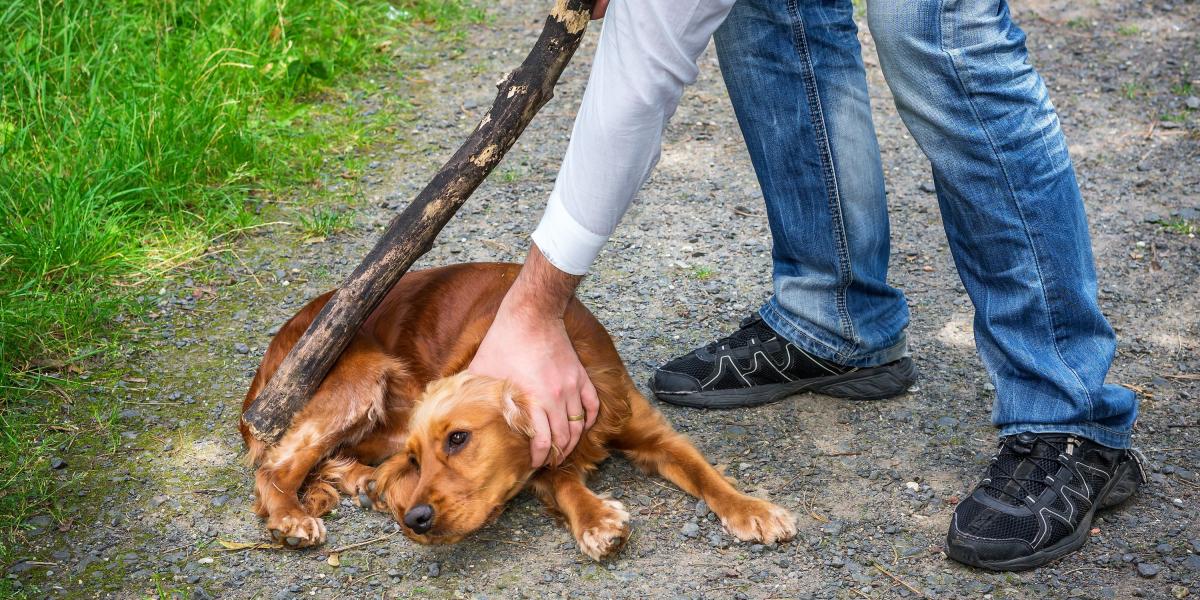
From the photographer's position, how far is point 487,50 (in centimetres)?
586

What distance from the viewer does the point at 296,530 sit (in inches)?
105

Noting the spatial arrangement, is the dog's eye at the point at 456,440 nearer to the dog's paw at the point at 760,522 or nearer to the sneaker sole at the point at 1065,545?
the dog's paw at the point at 760,522

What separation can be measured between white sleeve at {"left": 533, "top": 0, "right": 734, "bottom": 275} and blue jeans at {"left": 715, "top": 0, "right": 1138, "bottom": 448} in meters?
0.50

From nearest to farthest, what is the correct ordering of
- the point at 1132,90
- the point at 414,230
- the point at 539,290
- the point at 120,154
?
the point at 539,290 → the point at 414,230 → the point at 120,154 → the point at 1132,90

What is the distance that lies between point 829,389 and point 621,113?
138 centimetres

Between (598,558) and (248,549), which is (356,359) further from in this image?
(598,558)

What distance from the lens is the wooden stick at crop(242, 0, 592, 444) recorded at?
2.76 meters

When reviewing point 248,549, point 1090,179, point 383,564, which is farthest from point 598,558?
point 1090,179

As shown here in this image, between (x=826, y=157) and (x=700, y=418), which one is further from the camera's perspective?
(x=700, y=418)

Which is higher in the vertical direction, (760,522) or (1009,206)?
(1009,206)

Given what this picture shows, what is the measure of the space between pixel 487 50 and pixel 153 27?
5.54 feet

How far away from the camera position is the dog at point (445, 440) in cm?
255

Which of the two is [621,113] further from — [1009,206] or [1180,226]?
[1180,226]

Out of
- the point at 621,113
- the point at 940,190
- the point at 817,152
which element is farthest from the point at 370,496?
the point at 940,190
